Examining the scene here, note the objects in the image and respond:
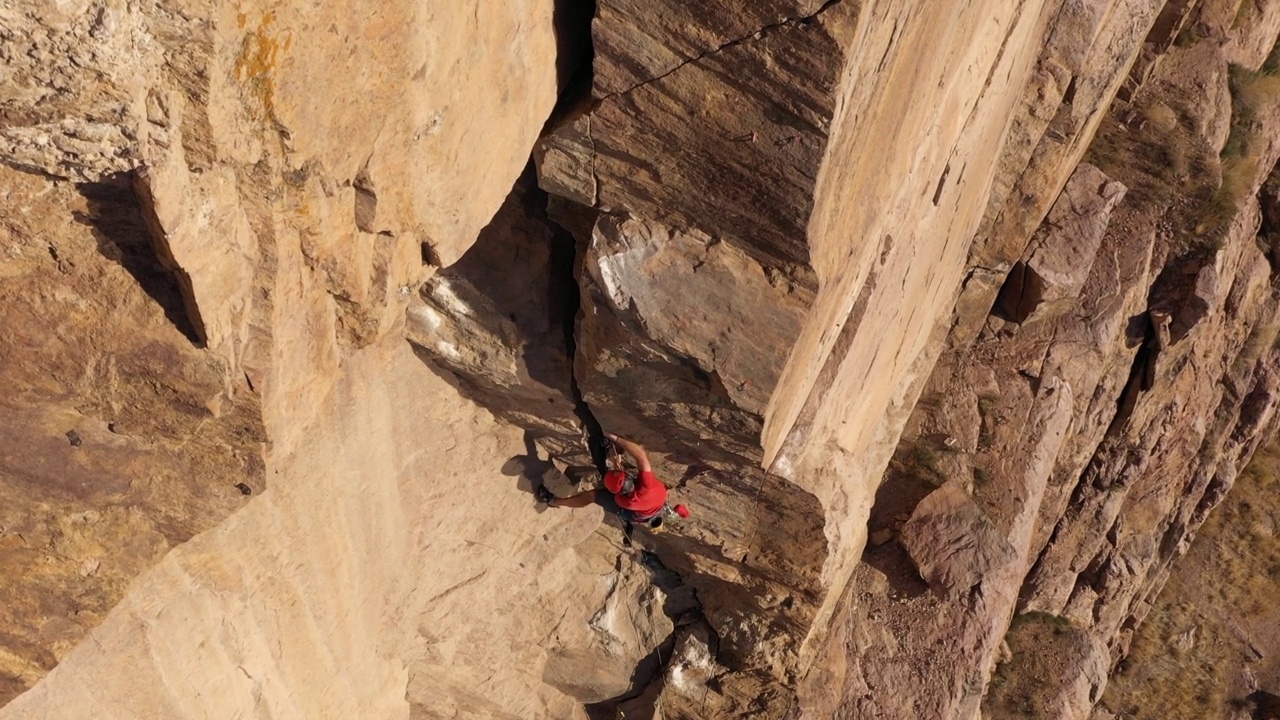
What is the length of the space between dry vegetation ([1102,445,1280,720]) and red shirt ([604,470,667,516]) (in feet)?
29.8

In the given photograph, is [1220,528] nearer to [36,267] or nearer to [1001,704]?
[1001,704]

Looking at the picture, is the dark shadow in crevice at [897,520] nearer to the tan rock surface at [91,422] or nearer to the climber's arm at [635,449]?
the climber's arm at [635,449]

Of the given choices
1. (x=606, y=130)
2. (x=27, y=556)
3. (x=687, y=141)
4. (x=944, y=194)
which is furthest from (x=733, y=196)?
(x=27, y=556)

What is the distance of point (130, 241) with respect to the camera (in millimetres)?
3629

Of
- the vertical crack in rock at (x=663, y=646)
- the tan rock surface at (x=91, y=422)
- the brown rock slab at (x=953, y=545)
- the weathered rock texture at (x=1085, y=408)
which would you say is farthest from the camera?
the weathered rock texture at (x=1085, y=408)

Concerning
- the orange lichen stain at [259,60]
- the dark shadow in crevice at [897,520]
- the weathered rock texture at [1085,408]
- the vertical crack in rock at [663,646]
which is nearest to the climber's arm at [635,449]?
the vertical crack in rock at [663,646]

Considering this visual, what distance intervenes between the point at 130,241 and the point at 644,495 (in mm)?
3754

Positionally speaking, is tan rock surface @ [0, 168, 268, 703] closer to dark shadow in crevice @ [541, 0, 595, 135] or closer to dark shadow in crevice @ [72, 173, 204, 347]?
dark shadow in crevice @ [72, 173, 204, 347]

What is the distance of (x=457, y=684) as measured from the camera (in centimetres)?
749

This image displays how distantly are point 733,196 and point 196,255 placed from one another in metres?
2.56

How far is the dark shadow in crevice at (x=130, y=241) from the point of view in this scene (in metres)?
3.45

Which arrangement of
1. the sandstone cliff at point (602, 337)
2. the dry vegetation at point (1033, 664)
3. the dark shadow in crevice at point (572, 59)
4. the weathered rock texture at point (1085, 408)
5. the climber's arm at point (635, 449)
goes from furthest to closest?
the dry vegetation at point (1033, 664)
the weathered rock texture at point (1085, 408)
the climber's arm at point (635, 449)
the dark shadow in crevice at point (572, 59)
the sandstone cliff at point (602, 337)

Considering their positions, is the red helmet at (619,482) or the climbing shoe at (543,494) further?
the climbing shoe at (543,494)

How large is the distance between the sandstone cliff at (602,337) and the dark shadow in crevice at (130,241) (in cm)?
1
